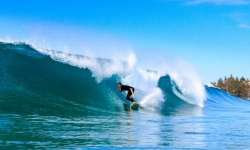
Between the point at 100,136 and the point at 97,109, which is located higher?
the point at 97,109

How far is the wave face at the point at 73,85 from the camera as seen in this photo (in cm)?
1253

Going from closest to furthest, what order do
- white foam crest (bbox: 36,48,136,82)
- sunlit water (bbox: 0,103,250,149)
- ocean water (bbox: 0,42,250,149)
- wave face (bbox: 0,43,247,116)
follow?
sunlit water (bbox: 0,103,250,149) → ocean water (bbox: 0,42,250,149) → wave face (bbox: 0,43,247,116) → white foam crest (bbox: 36,48,136,82)

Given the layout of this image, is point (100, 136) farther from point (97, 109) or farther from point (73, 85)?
point (73, 85)

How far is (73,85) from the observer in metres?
16.4

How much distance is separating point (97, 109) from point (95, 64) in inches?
253

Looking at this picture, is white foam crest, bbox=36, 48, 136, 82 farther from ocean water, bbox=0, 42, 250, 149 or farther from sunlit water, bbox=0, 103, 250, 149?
sunlit water, bbox=0, 103, 250, 149

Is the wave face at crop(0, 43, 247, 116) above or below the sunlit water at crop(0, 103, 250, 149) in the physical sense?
above

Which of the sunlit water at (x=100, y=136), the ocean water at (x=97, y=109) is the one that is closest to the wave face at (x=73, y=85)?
the ocean water at (x=97, y=109)

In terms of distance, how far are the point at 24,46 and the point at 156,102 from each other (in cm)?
758

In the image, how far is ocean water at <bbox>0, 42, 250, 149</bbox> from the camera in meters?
7.06

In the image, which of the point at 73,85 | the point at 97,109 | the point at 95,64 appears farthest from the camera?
the point at 95,64

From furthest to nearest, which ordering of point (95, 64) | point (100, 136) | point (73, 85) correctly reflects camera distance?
1. point (95, 64)
2. point (73, 85)
3. point (100, 136)

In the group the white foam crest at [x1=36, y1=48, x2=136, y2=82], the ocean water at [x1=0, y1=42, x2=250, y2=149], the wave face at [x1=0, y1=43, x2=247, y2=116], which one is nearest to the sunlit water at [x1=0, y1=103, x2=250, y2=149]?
the ocean water at [x1=0, y1=42, x2=250, y2=149]

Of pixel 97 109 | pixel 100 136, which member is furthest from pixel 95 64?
pixel 100 136
